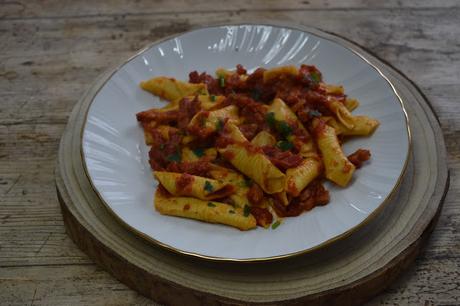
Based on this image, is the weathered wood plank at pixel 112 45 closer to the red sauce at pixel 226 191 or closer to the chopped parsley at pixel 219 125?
the chopped parsley at pixel 219 125

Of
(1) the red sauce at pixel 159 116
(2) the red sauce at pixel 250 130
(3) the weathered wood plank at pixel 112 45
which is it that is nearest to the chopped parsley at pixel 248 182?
(2) the red sauce at pixel 250 130

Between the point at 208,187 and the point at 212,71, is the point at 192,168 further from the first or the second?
the point at 212,71

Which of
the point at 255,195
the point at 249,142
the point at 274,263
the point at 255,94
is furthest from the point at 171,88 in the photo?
the point at 274,263

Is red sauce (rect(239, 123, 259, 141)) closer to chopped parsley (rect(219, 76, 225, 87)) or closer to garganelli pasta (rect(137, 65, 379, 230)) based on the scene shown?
garganelli pasta (rect(137, 65, 379, 230))

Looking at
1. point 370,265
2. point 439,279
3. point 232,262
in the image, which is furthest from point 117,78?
point 439,279

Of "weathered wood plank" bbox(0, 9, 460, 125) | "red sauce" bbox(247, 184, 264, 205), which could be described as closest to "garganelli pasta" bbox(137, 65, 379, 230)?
"red sauce" bbox(247, 184, 264, 205)

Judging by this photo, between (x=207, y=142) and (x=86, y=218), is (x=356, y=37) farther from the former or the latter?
(x=86, y=218)
